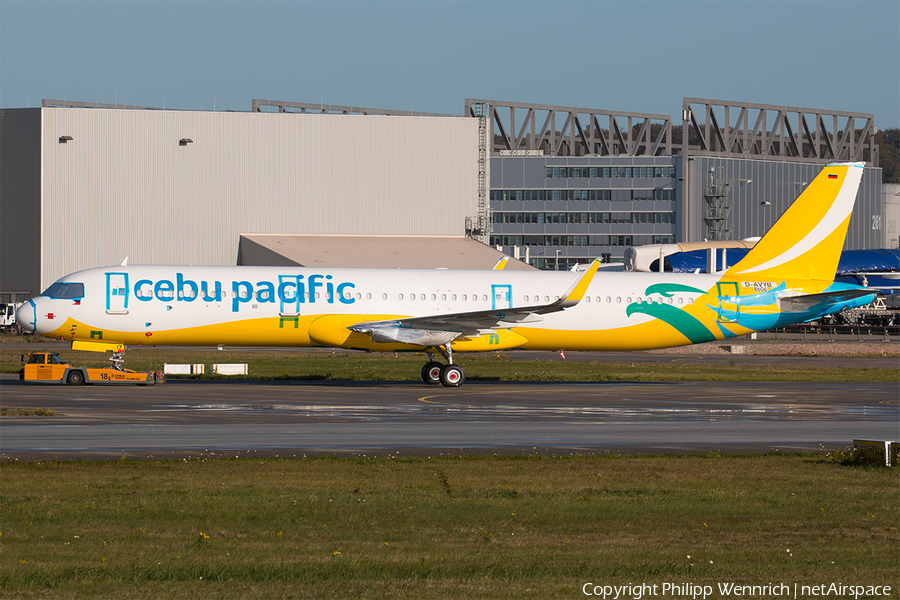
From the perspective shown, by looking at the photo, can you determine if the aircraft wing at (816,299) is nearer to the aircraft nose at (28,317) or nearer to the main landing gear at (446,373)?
the main landing gear at (446,373)

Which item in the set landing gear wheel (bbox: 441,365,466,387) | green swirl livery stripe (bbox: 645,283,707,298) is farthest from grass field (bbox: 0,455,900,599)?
green swirl livery stripe (bbox: 645,283,707,298)

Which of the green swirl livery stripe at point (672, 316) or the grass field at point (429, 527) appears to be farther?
the green swirl livery stripe at point (672, 316)

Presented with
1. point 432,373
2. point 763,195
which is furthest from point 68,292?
point 763,195

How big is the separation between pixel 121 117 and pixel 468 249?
3048cm

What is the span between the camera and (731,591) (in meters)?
9.90

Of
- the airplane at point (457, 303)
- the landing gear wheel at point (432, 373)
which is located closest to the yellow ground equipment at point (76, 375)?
the airplane at point (457, 303)

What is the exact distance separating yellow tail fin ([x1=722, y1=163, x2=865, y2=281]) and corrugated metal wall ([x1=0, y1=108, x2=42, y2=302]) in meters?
60.7

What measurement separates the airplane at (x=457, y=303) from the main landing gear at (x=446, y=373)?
5 centimetres

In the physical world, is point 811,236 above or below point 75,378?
above

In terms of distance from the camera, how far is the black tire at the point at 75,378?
35.0 m

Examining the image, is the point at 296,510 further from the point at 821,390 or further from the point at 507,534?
the point at 821,390

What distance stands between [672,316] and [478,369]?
10.3 m

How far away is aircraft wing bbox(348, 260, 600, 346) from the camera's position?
1412 inches

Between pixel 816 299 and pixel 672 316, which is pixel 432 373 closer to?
pixel 672 316
